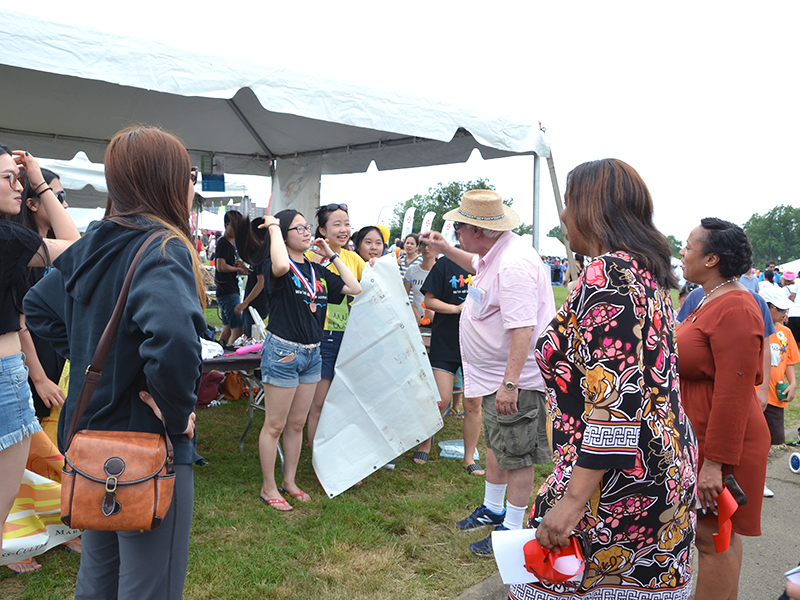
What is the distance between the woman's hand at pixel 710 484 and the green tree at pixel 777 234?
9363cm

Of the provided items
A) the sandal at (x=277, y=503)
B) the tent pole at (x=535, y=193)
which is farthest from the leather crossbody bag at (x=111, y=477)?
the tent pole at (x=535, y=193)

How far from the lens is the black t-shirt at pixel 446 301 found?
466 cm

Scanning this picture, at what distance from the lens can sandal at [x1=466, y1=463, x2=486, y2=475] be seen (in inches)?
171

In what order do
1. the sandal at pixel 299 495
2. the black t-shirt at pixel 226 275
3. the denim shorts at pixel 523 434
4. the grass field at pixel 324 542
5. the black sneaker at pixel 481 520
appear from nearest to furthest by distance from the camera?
1. the grass field at pixel 324 542
2. the denim shorts at pixel 523 434
3. the black sneaker at pixel 481 520
4. the sandal at pixel 299 495
5. the black t-shirt at pixel 226 275

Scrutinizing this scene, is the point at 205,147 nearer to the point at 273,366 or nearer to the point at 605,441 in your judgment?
the point at 273,366

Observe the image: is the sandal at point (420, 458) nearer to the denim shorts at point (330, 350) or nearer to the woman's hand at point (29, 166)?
the denim shorts at point (330, 350)

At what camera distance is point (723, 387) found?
82.4 inches

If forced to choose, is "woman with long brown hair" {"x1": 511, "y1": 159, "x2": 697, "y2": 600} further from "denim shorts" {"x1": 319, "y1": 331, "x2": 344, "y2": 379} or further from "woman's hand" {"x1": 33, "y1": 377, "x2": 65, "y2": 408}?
"denim shorts" {"x1": 319, "y1": 331, "x2": 344, "y2": 379}

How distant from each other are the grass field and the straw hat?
6.11ft

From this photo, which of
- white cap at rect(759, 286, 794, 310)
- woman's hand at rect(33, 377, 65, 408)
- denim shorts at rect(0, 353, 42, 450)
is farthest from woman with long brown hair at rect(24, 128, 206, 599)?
white cap at rect(759, 286, 794, 310)

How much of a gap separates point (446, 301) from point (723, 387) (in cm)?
279

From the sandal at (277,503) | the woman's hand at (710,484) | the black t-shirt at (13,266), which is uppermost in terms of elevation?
the black t-shirt at (13,266)

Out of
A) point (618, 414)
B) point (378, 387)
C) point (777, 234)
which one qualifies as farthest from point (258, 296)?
point (777, 234)

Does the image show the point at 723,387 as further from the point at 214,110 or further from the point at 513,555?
the point at 214,110
